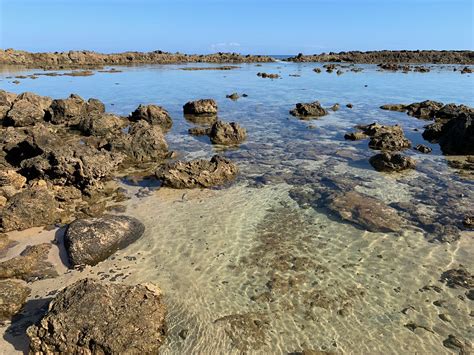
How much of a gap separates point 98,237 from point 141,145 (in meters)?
10.1

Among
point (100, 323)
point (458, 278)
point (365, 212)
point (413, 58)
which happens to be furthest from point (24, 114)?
point (413, 58)

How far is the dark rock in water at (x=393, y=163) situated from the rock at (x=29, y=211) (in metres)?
15.0

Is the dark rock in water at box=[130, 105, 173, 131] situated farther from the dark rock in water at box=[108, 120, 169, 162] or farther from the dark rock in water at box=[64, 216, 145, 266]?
the dark rock in water at box=[64, 216, 145, 266]

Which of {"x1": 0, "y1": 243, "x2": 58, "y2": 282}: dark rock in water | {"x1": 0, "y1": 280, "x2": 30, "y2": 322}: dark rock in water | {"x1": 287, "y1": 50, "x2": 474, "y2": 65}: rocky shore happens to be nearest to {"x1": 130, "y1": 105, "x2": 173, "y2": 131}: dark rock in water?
{"x1": 0, "y1": 243, "x2": 58, "y2": 282}: dark rock in water

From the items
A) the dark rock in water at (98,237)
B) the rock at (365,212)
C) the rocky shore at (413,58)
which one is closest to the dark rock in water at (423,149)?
the rock at (365,212)

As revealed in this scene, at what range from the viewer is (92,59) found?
357ft

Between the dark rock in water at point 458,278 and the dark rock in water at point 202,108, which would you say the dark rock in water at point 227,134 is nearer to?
the dark rock in water at point 202,108

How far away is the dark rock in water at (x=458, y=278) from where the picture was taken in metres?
10.0

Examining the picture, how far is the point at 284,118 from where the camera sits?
107ft

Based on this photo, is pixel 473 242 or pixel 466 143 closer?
pixel 473 242

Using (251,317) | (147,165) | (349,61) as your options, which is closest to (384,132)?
(147,165)

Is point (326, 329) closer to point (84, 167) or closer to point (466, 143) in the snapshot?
point (84, 167)

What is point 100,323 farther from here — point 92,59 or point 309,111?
point 92,59

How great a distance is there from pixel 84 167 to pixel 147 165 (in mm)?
4362
